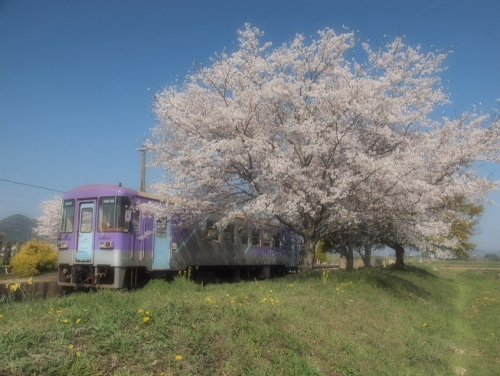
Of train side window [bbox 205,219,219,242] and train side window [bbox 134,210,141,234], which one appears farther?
train side window [bbox 205,219,219,242]

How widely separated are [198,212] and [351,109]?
5455mm

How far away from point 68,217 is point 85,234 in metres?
1.00

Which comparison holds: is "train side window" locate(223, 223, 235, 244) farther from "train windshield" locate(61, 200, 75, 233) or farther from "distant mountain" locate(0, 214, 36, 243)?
"distant mountain" locate(0, 214, 36, 243)

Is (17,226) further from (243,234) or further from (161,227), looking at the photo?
(161,227)

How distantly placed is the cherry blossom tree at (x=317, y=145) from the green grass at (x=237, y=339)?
4.06m

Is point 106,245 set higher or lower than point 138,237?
lower

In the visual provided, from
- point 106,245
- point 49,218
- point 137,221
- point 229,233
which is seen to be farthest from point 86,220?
point 49,218

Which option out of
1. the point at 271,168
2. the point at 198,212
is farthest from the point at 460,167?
the point at 198,212

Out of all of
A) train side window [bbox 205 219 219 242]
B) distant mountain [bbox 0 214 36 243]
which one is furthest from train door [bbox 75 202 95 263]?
distant mountain [bbox 0 214 36 243]

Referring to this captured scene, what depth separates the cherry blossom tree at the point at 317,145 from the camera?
13156 mm

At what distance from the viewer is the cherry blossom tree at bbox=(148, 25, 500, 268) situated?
43.2ft

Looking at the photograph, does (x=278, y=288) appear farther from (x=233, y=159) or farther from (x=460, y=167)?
(x=460, y=167)

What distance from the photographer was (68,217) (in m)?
13.8

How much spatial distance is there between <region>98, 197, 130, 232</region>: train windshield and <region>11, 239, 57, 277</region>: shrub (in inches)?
375
